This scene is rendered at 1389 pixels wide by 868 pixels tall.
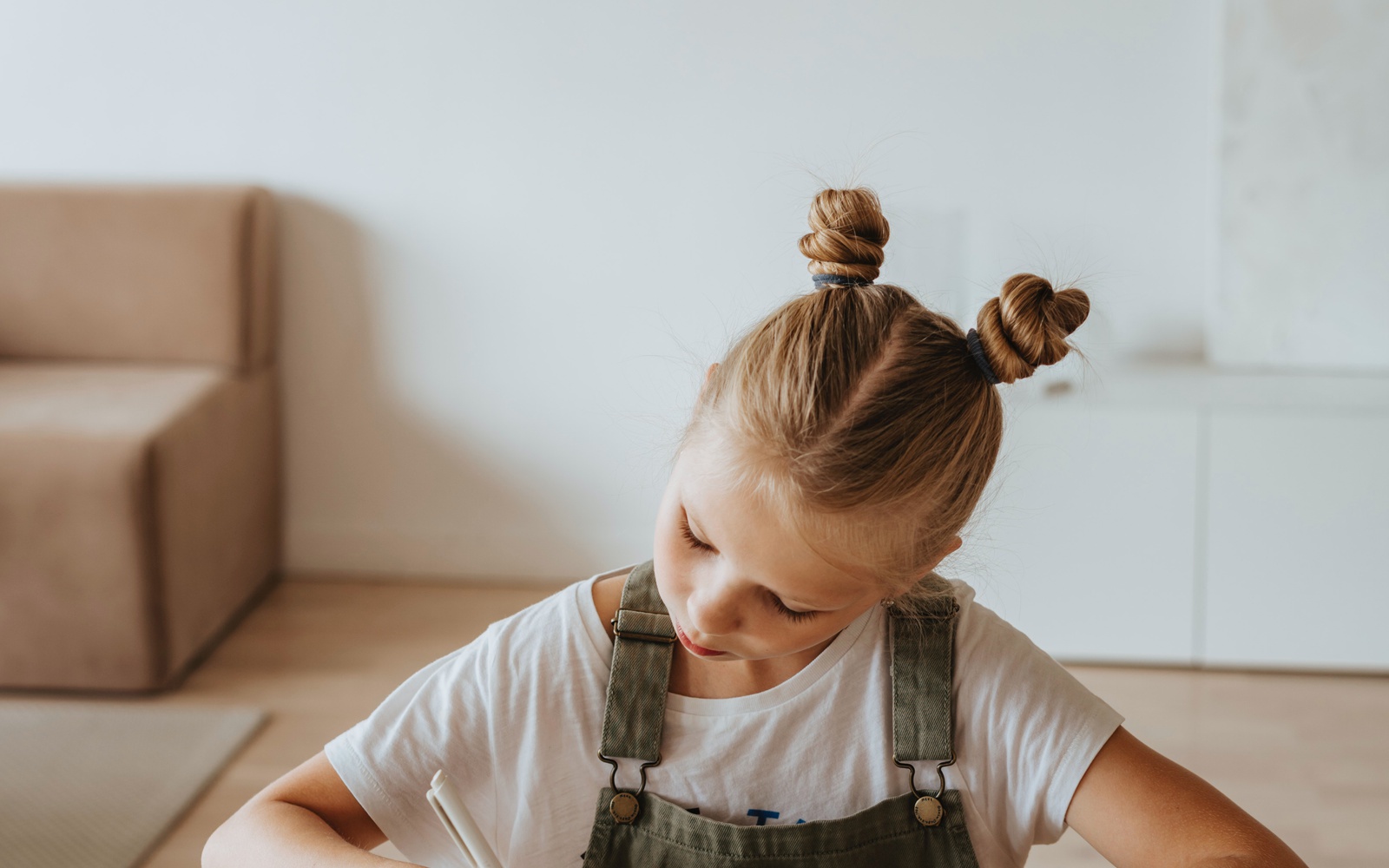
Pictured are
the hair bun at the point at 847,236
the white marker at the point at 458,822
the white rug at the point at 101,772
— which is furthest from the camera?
the white rug at the point at 101,772

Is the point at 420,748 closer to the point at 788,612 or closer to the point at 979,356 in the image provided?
the point at 788,612

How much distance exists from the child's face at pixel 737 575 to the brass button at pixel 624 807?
14cm

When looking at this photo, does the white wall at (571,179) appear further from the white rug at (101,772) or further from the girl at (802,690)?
the girl at (802,690)

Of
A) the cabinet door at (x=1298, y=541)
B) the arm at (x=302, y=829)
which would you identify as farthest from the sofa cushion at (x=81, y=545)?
the cabinet door at (x=1298, y=541)

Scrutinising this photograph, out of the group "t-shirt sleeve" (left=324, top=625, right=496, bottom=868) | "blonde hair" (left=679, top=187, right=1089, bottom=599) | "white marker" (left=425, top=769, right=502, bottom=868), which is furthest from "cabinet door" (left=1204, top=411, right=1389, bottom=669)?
"white marker" (left=425, top=769, right=502, bottom=868)

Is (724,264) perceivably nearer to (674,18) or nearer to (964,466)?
(674,18)

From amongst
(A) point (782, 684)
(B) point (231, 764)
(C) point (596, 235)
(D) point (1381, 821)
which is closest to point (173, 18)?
(C) point (596, 235)

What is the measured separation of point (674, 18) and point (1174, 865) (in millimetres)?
1904

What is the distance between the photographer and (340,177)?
236 centimetres

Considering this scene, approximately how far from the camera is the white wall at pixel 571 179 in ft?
7.20

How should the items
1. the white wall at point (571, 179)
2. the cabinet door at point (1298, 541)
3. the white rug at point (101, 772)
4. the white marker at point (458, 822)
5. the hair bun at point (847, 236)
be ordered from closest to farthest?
the white marker at point (458, 822) < the hair bun at point (847, 236) < the white rug at point (101, 772) < the cabinet door at point (1298, 541) < the white wall at point (571, 179)

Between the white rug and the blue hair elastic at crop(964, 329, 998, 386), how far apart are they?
134 cm

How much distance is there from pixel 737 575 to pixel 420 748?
0.87 feet

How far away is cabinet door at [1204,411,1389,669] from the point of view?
200 cm
